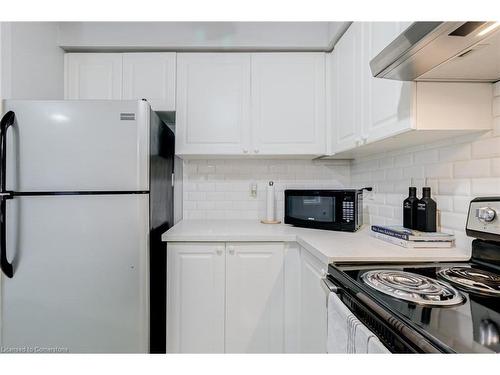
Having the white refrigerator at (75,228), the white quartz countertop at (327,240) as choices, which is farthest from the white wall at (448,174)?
the white refrigerator at (75,228)

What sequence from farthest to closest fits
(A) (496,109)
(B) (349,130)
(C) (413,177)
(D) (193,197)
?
(D) (193,197)
(B) (349,130)
(C) (413,177)
(A) (496,109)

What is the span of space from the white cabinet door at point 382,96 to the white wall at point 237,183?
83 centimetres

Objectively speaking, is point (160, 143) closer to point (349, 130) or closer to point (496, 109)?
point (349, 130)

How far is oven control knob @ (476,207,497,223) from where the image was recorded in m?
0.94

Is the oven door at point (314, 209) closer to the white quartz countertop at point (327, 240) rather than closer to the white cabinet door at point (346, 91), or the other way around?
the white quartz countertop at point (327, 240)

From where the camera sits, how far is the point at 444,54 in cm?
80

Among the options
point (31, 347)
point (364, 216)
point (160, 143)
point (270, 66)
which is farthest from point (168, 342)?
point (270, 66)

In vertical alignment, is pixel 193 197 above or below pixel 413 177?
below

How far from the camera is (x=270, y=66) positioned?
1.83m

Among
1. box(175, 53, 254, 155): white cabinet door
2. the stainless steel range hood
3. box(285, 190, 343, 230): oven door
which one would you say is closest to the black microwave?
box(285, 190, 343, 230): oven door

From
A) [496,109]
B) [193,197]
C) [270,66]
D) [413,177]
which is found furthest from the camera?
[193,197]

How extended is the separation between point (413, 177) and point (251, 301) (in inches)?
44.9

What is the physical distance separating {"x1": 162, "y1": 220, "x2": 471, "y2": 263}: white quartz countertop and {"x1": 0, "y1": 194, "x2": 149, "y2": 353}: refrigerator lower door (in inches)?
10.4

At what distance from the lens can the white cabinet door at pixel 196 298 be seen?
1499 millimetres
